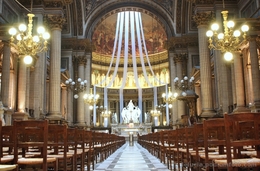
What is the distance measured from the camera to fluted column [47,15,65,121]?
15.0 m

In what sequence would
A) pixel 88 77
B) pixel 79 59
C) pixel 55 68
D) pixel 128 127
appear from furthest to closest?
pixel 128 127, pixel 88 77, pixel 79 59, pixel 55 68

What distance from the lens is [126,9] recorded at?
24.8m

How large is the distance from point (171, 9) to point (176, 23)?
1195 mm

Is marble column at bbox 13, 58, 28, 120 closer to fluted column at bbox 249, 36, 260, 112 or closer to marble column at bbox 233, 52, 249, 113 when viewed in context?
marble column at bbox 233, 52, 249, 113

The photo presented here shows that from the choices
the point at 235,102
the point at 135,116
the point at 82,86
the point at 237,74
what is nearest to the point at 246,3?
the point at 237,74

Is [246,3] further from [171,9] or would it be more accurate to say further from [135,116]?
[135,116]

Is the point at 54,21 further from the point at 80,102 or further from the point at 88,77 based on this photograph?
the point at 88,77

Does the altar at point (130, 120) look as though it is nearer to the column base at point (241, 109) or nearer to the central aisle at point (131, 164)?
the column base at point (241, 109)

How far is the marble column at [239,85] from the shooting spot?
12899 mm

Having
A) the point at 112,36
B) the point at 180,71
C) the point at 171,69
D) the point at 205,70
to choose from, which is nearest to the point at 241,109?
the point at 205,70

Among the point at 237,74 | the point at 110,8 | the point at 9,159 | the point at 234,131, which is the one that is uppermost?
the point at 110,8

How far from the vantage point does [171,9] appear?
2400 cm

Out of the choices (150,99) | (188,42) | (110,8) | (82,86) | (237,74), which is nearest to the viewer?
(237,74)

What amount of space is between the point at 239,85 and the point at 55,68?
8331 millimetres
